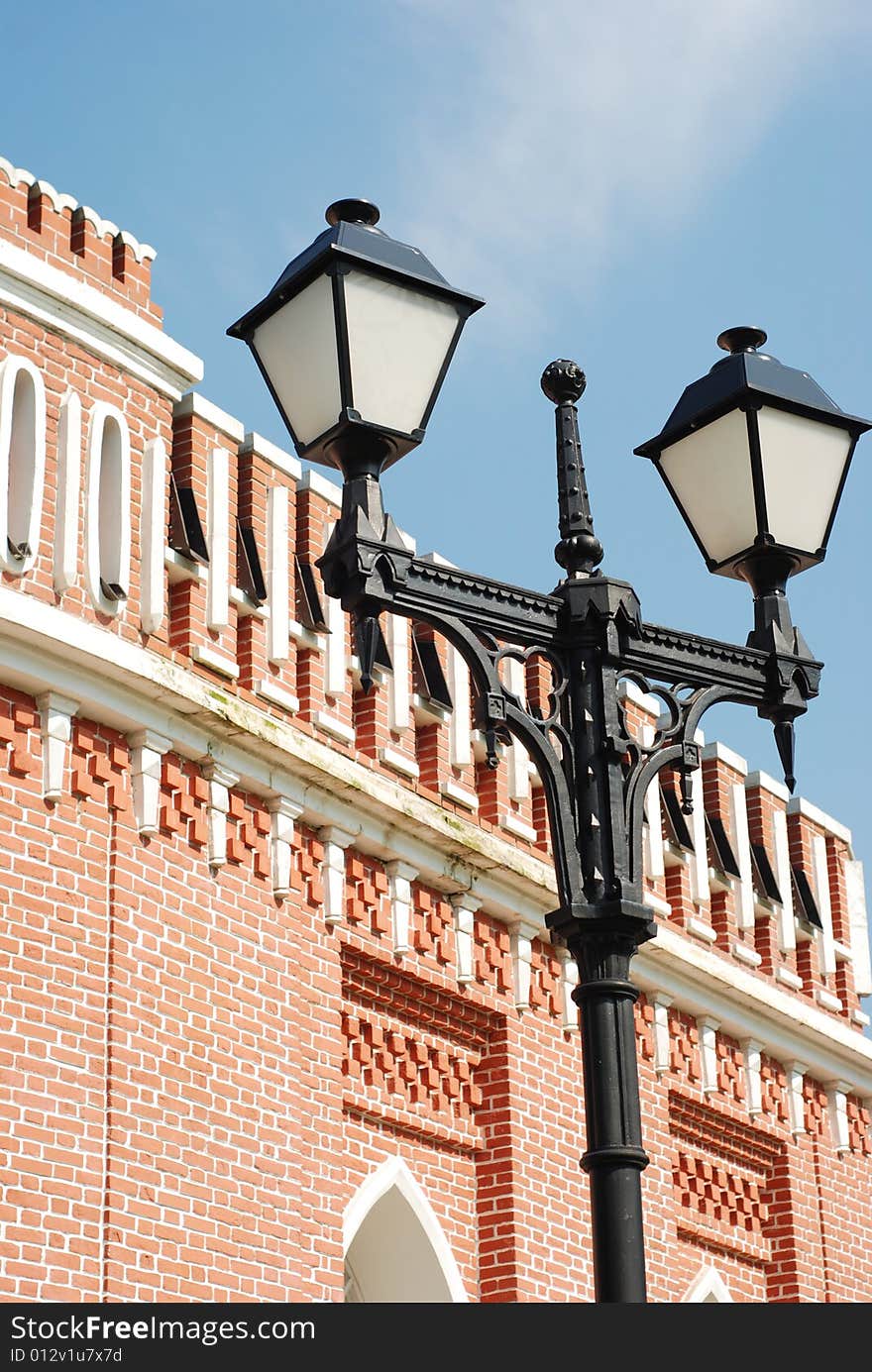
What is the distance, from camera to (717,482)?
7.09 m

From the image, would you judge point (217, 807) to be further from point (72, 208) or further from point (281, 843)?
point (72, 208)

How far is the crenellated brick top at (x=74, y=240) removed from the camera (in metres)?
11.1

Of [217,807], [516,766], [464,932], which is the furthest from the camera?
[516,766]

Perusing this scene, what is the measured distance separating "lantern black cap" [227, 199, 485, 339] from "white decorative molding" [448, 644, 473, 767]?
673 centimetres

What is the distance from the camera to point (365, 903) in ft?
40.6

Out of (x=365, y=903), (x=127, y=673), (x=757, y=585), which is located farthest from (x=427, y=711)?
(x=757, y=585)

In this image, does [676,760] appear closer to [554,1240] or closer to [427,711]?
[427,711]

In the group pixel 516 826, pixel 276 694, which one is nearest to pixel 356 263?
pixel 276 694

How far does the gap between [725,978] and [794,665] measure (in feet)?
28.5

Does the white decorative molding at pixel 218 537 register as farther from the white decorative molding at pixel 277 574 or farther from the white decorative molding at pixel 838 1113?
the white decorative molding at pixel 838 1113

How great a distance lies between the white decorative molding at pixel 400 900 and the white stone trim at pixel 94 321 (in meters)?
3.14

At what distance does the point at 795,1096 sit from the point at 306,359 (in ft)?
38.0

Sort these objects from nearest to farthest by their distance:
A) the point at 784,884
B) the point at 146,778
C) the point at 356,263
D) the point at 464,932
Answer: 1. the point at 356,263
2. the point at 146,778
3. the point at 464,932
4. the point at 784,884

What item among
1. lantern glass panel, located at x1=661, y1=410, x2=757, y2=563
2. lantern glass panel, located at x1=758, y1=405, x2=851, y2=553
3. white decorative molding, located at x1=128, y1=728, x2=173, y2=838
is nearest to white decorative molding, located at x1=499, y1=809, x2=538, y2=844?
white decorative molding, located at x1=128, y1=728, x2=173, y2=838
